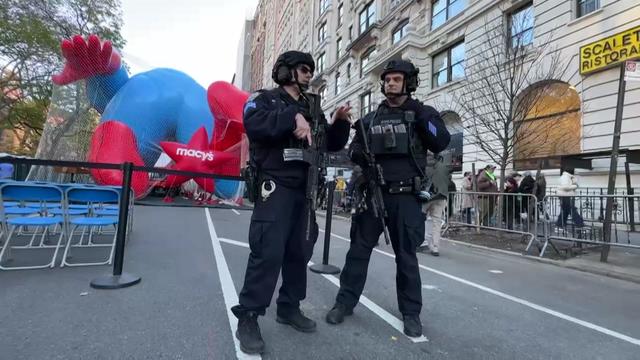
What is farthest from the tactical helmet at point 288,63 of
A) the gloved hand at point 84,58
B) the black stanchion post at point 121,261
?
the gloved hand at point 84,58

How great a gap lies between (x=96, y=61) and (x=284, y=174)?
48.1ft

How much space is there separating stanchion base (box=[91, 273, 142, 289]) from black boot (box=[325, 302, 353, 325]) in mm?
2189

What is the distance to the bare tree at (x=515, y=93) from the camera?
999 centimetres

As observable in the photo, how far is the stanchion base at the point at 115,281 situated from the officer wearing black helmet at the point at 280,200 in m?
1.85

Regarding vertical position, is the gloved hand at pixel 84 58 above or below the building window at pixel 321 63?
below

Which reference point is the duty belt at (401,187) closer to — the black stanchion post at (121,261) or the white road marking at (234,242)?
the black stanchion post at (121,261)

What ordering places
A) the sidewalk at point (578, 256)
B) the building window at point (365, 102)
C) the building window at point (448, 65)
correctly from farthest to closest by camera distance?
the building window at point (365, 102) → the building window at point (448, 65) → the sidewalk at point (578, 256)

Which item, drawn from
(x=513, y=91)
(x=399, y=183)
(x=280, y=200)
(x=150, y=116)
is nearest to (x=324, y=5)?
(x=150, y=116)

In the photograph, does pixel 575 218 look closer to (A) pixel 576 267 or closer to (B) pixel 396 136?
(A) pixel 576 267

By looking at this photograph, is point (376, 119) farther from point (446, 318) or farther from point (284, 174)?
point (446, 318)

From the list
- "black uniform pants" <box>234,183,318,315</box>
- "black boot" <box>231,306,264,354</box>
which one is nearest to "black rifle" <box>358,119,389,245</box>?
"black uniform pants" <box>234,183,318,315</box>

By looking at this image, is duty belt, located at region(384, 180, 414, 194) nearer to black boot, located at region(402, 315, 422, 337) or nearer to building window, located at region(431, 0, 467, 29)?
black boot, located at region(402, 315, 422, 337)

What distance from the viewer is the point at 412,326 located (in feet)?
9.77

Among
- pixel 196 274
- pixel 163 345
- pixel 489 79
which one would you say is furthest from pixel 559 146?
pixel 163 345
